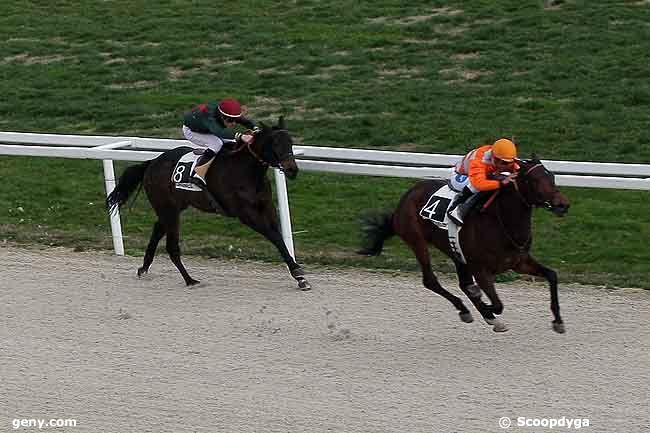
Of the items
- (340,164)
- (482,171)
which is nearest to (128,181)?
(340,164)

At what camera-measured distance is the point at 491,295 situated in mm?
8023

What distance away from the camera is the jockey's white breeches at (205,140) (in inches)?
386

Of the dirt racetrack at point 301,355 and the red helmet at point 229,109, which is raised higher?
the red helmet at point 229,109

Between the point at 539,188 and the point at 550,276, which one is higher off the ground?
the point at 539,188

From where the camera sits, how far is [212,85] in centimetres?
1719

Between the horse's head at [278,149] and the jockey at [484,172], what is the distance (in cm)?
146

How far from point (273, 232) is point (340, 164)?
28.0 inches

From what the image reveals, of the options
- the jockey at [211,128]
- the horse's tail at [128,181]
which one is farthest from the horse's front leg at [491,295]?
the horse's tail at [128,181]

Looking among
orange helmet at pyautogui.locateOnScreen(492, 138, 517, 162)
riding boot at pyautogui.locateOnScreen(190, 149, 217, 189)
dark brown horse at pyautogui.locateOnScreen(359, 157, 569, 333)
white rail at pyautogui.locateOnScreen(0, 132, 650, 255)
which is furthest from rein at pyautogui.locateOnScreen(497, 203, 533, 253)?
riding boot at pyautogui.locateOnScreen(190, 149, 217, 189)

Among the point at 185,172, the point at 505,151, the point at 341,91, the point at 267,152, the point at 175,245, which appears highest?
the point at 505,151

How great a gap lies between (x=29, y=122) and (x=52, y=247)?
5.65m

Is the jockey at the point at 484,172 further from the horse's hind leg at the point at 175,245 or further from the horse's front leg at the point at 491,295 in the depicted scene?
the horse's hind leg at the point at 175,245

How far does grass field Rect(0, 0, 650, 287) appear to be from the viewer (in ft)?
37.1

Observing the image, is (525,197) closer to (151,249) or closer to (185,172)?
(185,172)
